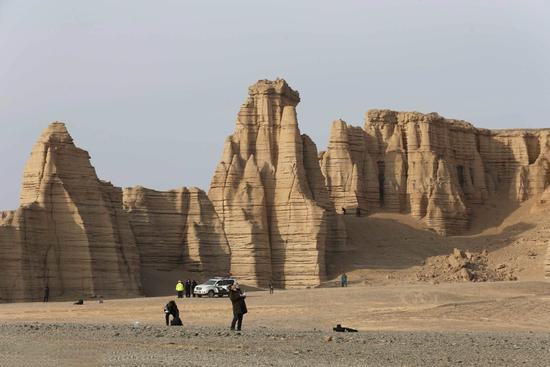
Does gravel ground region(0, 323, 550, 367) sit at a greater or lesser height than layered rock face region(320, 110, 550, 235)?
lesser

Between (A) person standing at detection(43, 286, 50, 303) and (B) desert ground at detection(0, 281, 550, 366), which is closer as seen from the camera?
(B) desert ground at detection(0, 281, 550, 366)

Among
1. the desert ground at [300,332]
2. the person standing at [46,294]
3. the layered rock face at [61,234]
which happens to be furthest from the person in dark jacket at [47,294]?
the desert ground at [300,332]

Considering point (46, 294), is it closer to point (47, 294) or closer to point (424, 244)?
point (47, 294)

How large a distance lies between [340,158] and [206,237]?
35.7 metres

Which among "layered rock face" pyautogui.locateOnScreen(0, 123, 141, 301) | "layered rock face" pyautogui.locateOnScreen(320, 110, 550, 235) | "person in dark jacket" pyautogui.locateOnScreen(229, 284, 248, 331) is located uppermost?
"layered rock face" pyautogui.locateOnScreen(320, 110, 550, 235)

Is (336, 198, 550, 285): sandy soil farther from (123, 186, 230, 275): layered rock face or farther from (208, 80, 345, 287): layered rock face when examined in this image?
(123, 186, 230, 275): layered rock face

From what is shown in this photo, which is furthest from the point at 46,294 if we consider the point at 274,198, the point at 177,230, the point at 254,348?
the point at 254,348

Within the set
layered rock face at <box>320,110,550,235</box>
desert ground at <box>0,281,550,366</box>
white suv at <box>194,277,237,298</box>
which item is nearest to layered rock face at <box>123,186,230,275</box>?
white suv at <box>194,277,237,298</box>

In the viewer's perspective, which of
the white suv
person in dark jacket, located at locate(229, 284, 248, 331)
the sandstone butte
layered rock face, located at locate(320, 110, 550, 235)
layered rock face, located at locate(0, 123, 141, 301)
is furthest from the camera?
layered rock face, located at locate(320, 110, 550, 235)

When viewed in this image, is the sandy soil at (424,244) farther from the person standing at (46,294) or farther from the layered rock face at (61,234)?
the person standing at (46,294)

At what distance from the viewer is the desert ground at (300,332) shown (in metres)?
27.5

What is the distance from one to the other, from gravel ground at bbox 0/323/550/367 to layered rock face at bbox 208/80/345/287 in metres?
49.8

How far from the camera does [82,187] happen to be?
66.7m

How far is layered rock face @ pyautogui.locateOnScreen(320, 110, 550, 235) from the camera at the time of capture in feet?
365
